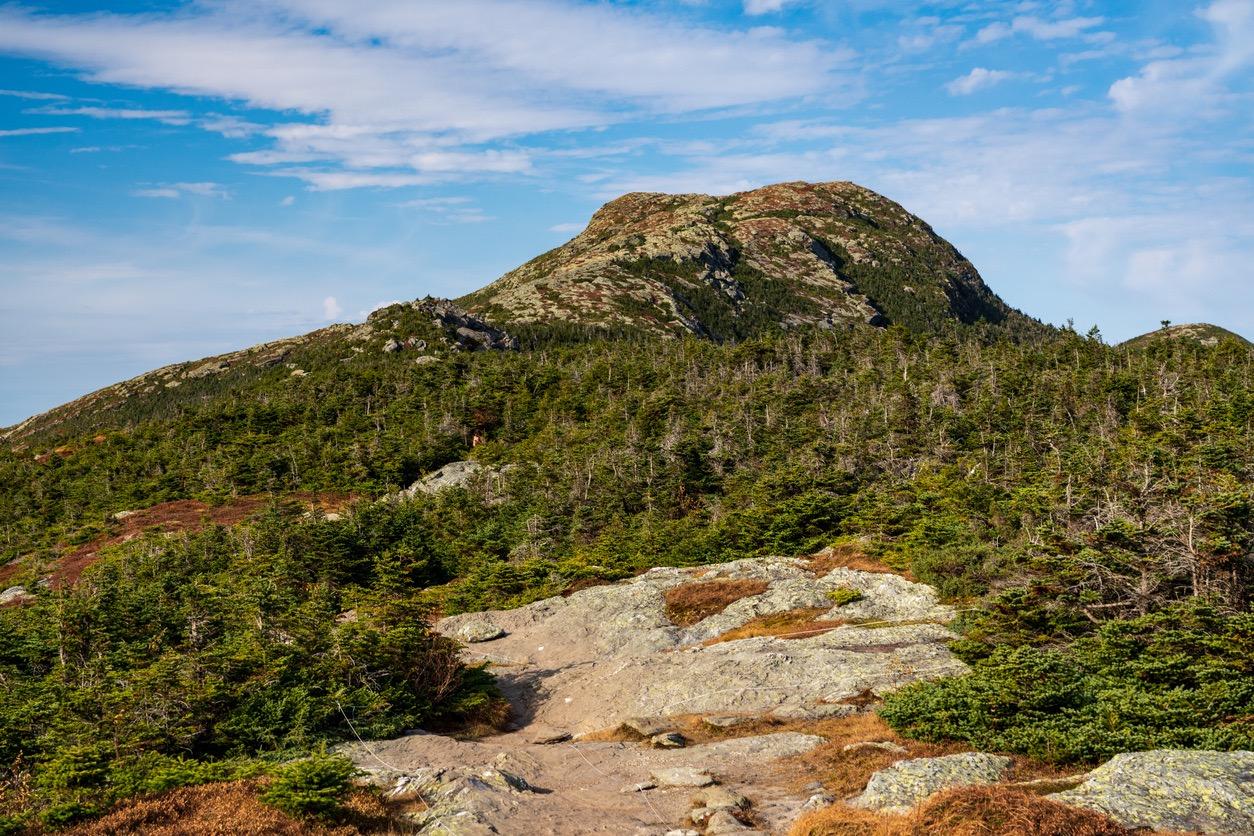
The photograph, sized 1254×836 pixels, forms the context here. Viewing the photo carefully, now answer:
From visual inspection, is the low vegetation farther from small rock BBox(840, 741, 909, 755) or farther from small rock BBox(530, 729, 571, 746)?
small rock BBox(530, 729, 571, 746)

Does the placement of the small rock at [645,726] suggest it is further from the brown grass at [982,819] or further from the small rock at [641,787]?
the brown grass at [982,819]

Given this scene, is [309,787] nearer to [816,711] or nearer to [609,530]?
[816,711]

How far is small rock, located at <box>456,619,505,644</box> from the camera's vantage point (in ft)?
153

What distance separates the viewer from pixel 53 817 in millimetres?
15047

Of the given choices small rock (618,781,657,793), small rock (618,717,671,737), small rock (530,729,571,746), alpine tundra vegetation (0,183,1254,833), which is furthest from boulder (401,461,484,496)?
small rock (618,781,657,793)

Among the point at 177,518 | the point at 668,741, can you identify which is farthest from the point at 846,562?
the point at 177,518

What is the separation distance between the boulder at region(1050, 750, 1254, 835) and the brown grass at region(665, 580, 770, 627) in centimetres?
3240

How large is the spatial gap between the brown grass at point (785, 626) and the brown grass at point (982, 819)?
25.0 m

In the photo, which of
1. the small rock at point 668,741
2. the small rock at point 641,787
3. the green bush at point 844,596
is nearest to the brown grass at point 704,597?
the green bush at point 844,596

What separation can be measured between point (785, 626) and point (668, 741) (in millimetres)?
19611

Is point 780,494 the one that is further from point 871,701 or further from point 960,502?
point 871,701

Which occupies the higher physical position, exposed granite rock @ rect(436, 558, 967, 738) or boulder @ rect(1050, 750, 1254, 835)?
boulder @ rect(1050, 750, 1254, 835)

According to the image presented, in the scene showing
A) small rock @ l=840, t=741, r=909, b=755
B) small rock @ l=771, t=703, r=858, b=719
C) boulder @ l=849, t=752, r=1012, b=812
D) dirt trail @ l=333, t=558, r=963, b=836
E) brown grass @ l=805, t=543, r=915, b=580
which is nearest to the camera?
boulder @ l=849, t=752, r=1012, b=812

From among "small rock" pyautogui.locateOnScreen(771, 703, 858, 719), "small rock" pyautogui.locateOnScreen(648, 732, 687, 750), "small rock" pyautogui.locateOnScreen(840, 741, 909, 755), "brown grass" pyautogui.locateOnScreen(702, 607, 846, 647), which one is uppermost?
"small rock" pyautogui.locateOnScreen(840, 741, 909, 755)
